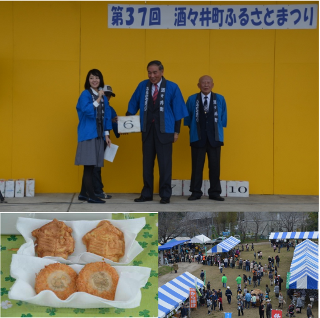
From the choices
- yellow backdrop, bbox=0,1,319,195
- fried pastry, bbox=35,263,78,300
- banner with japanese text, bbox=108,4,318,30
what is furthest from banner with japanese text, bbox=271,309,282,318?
banner with japanese text, bbox=108,4,318,30

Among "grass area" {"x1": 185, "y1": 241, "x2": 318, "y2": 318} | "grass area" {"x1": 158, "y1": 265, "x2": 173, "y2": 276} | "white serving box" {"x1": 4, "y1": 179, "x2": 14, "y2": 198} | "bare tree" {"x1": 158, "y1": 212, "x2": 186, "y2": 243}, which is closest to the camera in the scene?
"grass area" {"x1": 158, "y1": 265, "x2": 173, "y2": 276}

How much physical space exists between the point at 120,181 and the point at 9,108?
1729 millimetres

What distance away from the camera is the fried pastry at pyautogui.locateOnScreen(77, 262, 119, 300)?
3307mm

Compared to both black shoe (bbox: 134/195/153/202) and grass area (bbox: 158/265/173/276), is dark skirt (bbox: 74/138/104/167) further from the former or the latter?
grass area (bbox: 158/265/173/276)

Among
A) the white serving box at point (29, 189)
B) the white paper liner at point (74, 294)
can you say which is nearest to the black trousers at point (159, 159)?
the white serving box at point (29, 189)

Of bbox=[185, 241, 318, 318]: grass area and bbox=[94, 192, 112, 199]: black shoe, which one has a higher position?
bbox=[94, 192, 112, 199]: black shoe

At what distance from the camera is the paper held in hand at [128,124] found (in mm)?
5789

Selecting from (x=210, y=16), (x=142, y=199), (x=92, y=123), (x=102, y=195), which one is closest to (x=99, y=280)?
(x=92, y=123)

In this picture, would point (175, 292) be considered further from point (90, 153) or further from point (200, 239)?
point (90, 153)

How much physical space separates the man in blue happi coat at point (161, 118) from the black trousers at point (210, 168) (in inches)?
20.4

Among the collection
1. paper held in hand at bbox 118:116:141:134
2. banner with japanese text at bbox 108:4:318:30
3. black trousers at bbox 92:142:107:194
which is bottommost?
black trousers at bbox 92:142:107:194

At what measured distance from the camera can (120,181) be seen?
6867 millimetres

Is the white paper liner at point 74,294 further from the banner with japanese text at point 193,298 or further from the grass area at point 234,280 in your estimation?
the grass area at point 234,280

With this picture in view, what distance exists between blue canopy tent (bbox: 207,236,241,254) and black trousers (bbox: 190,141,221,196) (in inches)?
91.0
